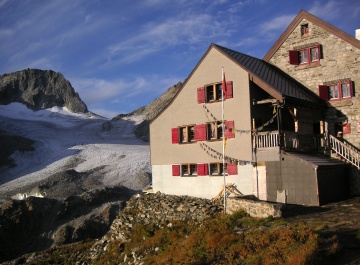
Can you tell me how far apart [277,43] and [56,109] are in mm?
140357

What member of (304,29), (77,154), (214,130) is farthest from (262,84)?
(77,154)

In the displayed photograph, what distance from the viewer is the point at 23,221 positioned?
143ft

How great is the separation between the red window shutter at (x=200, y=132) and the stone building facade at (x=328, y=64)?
8507mm

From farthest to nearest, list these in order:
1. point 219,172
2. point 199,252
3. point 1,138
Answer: point 1,138 < point 219,172 < point 199,252

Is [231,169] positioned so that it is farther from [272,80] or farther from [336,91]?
[336,91]

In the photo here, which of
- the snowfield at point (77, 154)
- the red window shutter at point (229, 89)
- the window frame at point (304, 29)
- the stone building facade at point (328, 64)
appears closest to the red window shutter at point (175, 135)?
the red window shutter at point (229, 89)

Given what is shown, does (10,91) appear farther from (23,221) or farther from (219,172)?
(219,172)

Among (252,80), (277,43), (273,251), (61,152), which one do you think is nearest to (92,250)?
(252,80)

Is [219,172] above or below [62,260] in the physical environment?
above

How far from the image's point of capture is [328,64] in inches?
1115

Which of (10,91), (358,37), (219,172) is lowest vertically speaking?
(219,172)

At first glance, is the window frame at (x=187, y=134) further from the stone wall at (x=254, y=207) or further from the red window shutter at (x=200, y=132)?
the stone wall at (x=254, y=207)

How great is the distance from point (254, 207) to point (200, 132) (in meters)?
8.35

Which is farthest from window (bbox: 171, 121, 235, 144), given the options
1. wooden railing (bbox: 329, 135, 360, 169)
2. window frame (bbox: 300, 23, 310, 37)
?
window frame (bbox: 300, 23, 310, 37)
